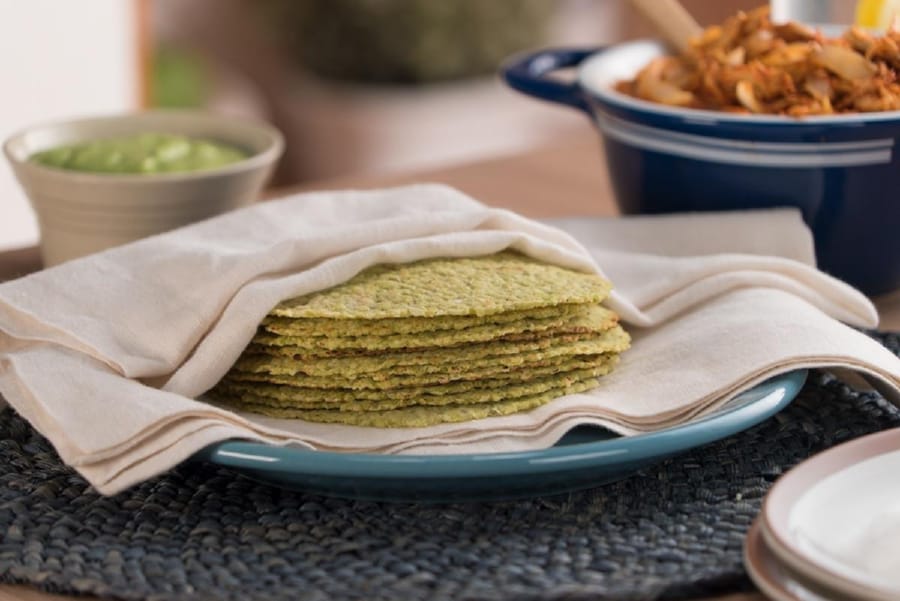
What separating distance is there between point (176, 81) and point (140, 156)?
8.02 feet

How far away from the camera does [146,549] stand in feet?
2.35

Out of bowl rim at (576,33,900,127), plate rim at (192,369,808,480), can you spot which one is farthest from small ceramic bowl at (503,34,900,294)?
plate rim at (192,369,808,480)

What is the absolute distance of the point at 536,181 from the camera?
1.49 m

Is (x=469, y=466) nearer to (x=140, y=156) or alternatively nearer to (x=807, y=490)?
(x=807, y=490)

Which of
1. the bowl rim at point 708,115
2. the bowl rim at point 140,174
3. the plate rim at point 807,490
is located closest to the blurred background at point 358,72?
the bowl rim at point 140,174

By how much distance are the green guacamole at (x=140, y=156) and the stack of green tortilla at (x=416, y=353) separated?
368 mm

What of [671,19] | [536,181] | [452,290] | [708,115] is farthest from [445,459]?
[536,181]

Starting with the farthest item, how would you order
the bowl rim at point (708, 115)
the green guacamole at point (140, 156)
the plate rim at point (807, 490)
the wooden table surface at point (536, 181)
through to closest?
1. the wooden table surface at point (536, 181)
2. the green guacamole at point (140, 156)
3. the bowl rim at point (708, 115)
4. the plate rim at point (807, 490)

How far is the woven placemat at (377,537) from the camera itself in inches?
26.6

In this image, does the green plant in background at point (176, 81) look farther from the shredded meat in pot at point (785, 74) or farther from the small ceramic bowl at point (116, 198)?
the shredded meat in pot at point (785, 74)

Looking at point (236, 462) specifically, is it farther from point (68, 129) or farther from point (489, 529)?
point (68, 129)

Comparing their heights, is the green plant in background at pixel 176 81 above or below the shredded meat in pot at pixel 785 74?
below

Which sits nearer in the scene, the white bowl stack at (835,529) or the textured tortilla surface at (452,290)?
the white bowl stack at (835,529)

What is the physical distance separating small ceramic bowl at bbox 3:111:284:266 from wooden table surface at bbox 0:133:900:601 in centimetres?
12
